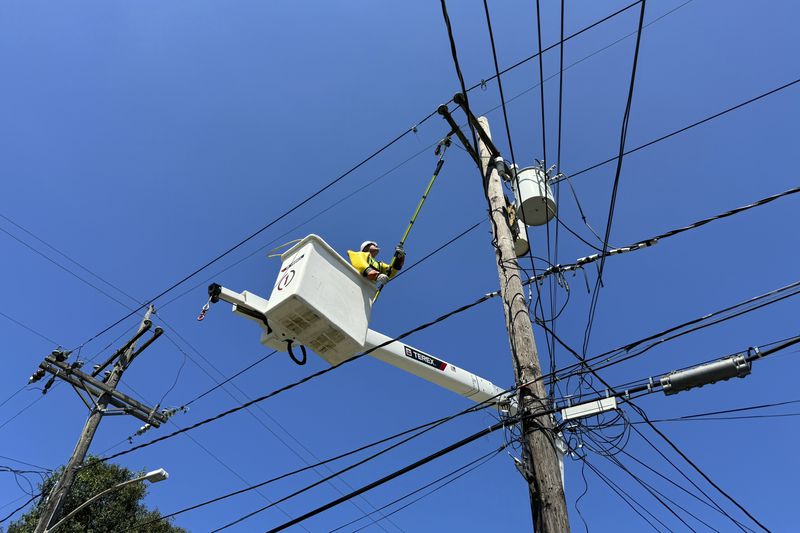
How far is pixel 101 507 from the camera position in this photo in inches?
601

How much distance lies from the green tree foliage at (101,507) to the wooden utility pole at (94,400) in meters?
4.61

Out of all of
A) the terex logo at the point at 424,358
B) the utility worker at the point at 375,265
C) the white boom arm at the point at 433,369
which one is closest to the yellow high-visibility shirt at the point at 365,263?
the utility worker at the point at 375,265

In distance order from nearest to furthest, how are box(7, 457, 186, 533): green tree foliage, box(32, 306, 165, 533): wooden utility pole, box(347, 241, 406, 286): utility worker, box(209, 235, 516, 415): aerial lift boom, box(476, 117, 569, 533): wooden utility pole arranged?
box(476, 117, 569, 533): wooden utility pole < box(209, 235, 516, 415): aerial lift boom < box(347, 241, 406, 286): utility worker < box(32, 306, 165, 533): wooden utility pole < box(7, 457, 186, 533): green tree foliage

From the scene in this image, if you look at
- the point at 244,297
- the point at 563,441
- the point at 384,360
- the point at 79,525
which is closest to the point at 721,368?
the point at 563,441

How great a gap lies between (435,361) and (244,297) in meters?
2.50

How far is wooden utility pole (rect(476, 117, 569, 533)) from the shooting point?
4.15m

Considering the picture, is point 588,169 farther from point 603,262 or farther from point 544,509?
point 544,509

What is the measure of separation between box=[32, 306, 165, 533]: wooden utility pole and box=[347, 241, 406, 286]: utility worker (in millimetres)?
8114

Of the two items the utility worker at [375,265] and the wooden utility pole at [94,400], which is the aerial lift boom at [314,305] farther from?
the wooden utility pole at [94,400]

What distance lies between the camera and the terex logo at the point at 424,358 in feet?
20.9

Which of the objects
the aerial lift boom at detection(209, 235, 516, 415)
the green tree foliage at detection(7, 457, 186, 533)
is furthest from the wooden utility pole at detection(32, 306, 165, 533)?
the aerial lift boom at detection(209, 235, 516, 415)

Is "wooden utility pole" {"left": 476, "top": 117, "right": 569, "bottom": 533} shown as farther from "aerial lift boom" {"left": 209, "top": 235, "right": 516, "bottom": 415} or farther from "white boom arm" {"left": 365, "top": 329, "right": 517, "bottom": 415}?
"white boom arm" {"left": 365, "top": 329, "right": 517, "bottom": 415}

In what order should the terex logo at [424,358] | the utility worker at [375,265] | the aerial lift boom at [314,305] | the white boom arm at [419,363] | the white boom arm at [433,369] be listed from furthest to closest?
the terex logo at [424,358] < the white boom arm at [433,369] < the utility worker at [375,265] < the white boom arm at [419,363] < the aerial lift boom at [314,305]

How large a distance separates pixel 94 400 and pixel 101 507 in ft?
19.7
